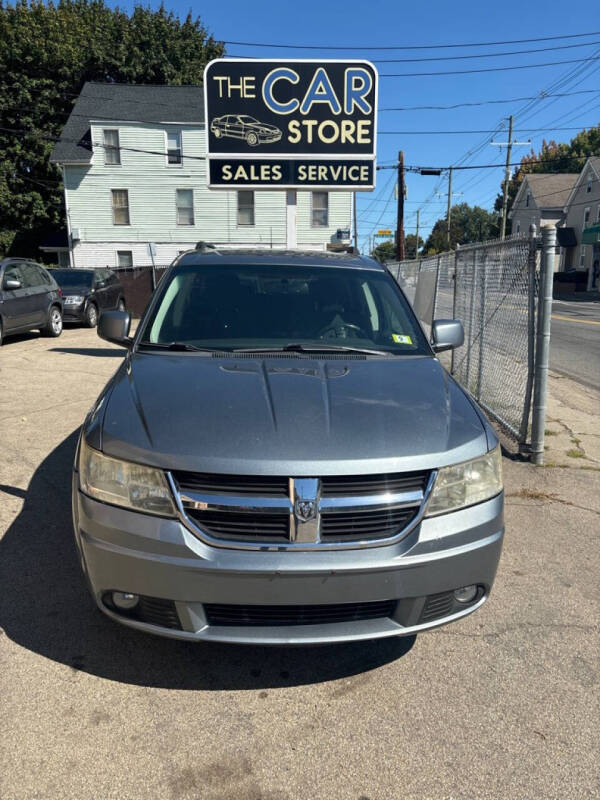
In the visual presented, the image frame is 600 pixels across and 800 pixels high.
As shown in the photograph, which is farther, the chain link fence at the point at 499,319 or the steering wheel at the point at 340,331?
the chain link fence at the point at 499,319

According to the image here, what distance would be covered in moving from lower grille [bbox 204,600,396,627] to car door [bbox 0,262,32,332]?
1082cm

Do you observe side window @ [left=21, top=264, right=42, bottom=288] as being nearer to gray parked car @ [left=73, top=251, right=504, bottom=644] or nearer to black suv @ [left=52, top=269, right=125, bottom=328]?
black suv @ [left=52, top=269, right=125, bottom=328]

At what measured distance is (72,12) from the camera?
134ft

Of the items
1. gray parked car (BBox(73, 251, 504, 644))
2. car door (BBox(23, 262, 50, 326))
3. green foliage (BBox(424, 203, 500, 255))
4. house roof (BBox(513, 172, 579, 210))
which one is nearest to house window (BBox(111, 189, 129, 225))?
car door (BBox(23, 262, 50, 326))

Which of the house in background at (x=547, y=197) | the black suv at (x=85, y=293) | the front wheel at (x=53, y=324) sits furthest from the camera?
the house in background at (x=547, y=197)

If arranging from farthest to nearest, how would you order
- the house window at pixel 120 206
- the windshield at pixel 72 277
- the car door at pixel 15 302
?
the house window at pixel 120 206, the windshield at pixel 72 277, the car door at pixel 15 302

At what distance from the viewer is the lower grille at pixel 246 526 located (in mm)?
2211

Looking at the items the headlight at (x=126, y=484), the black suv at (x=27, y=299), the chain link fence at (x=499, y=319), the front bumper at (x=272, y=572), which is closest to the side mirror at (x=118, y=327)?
the headlight at (x=126, y=484)

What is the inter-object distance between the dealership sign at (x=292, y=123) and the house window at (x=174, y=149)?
19.8 meters

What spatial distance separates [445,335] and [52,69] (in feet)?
141

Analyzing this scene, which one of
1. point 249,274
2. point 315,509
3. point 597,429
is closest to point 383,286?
point 249,274

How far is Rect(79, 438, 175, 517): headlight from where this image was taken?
2.28m

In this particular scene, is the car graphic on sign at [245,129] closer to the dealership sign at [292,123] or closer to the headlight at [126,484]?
the dealership sign at [292,123]

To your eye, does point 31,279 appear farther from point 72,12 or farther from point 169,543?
point 72,12
